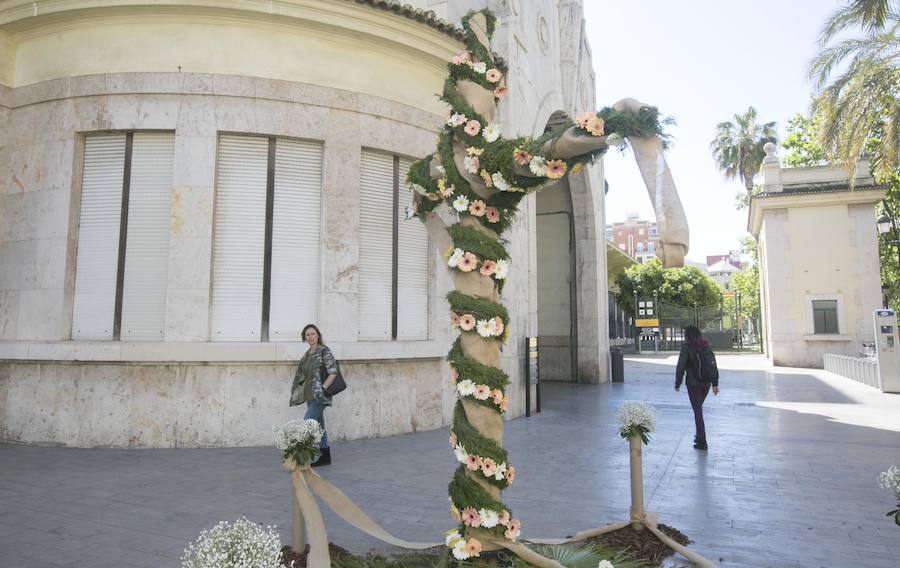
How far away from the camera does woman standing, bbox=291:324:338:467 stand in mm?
7633

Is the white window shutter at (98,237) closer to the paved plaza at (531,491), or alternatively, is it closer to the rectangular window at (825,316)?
the paved plaza at (531,491)

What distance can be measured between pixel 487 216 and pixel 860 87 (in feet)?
53.7

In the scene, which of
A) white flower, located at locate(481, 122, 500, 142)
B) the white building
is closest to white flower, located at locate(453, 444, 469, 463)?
white flower, located at locate(481, 122, 500, 142)

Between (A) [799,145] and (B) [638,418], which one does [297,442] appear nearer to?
(B) [638,418]

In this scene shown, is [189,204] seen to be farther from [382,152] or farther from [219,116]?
[382,152]

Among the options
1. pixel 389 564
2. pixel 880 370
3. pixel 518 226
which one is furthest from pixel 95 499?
pixel 880 370

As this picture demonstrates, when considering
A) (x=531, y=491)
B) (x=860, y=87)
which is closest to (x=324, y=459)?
(x=531, y=491)

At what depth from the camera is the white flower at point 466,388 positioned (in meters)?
4.05

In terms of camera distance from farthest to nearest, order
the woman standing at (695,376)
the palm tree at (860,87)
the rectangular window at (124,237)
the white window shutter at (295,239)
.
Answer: the palm tree at (860,87) < the white window shutter at (295,239) < the rectangular window at (124,237) < the woman standing at (695,376)

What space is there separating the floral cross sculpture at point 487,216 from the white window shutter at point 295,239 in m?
5.26

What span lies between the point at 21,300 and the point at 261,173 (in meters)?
4.25

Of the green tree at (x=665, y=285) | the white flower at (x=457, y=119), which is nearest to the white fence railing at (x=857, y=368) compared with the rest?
the white flower at (x=457, y=119)

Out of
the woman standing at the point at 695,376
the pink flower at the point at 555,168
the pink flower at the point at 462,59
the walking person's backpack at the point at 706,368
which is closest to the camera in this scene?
the pink flower at the point at 555,168

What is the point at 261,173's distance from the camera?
9.27 m
